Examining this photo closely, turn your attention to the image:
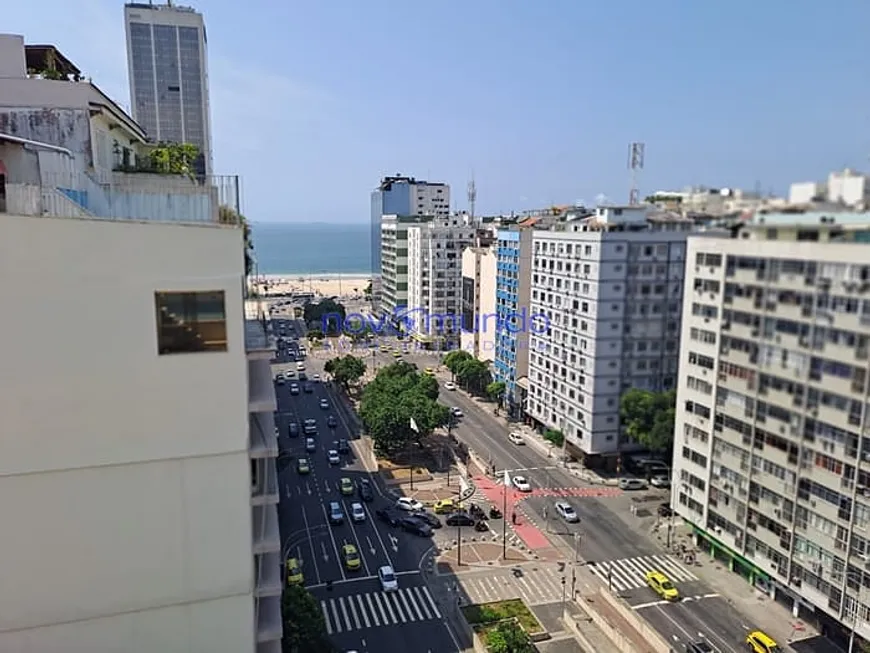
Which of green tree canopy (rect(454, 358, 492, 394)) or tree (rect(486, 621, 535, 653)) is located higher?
green tree canopy (rect(454, 358, 492, 394))

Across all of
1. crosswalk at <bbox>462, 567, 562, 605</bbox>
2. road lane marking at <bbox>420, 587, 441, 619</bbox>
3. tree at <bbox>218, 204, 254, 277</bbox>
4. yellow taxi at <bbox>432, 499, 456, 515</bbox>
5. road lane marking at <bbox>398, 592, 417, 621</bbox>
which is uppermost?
tree at <bbox>218, 204, 254, 277</bbox>

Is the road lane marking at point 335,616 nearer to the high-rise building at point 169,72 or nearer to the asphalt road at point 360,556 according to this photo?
the asphalt road at point 360,556

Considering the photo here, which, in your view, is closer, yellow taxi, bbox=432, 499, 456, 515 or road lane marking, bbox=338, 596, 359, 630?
road lane marking, bbox=338, 596, 359, 630

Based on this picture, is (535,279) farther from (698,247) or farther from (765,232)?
(765,232)

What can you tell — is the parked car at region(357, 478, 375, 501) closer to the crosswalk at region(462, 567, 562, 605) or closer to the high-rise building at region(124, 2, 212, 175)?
the crosswalk at region(462, 567, 562, 605)

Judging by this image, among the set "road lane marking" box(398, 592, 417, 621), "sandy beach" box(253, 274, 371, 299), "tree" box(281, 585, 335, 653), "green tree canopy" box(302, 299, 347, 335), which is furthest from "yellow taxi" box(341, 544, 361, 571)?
"sandy beach" box(253, 274, 371, 299)

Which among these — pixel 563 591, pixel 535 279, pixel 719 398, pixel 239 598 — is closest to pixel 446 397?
pixel 535 279

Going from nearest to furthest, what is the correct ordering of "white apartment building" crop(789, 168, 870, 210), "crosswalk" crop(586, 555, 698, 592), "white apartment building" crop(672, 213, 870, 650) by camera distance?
"white apartment building" crop(789, 168, 870, 210)
"white apartment building" crop(672, 213, 870, 650)
"crosswalk" crop(586, 555, 698, 592)

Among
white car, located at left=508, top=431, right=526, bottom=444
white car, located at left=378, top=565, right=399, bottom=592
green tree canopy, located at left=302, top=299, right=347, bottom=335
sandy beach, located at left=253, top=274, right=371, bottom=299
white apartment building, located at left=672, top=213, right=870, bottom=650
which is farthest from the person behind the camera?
sandy beach, located at left=253, top=274, right=371, bottom=299
